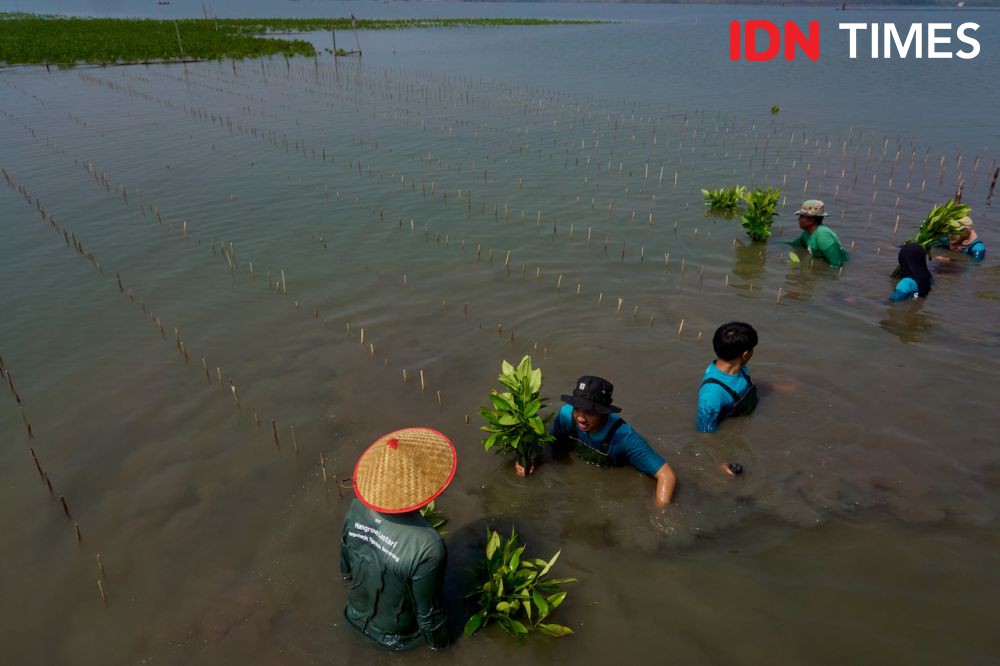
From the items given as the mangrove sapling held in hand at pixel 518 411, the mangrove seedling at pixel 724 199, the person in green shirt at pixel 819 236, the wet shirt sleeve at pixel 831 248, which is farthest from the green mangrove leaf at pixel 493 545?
the mangrove seedling at pixel 724 199

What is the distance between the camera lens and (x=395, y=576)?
3910 mm

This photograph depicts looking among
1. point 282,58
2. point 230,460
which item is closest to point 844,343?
point 230,460

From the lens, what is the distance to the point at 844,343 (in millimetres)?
8984

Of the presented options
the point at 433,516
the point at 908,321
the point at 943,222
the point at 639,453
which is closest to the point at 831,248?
the point at 908,321

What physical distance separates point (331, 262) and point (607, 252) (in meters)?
5.63

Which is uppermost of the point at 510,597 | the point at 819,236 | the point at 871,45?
the point at 871,45

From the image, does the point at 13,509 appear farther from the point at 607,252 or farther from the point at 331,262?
→ the point at 607,252

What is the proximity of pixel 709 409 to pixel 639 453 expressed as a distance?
1.06 meters

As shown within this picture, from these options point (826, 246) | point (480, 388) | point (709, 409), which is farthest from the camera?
point (826, 246)

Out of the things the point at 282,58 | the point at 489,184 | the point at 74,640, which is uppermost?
the point at 282,58

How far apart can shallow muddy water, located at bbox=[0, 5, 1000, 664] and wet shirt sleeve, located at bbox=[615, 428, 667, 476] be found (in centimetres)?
42

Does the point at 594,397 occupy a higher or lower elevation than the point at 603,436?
higher

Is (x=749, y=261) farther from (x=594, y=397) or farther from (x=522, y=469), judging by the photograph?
(x=594, y=397)

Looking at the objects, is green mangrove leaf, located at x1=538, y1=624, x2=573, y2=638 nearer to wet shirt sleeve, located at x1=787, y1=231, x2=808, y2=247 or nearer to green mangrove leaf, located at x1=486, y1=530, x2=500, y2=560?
green mangrove leaf, located at x1=486, y1=530, x2=500, y2=560
